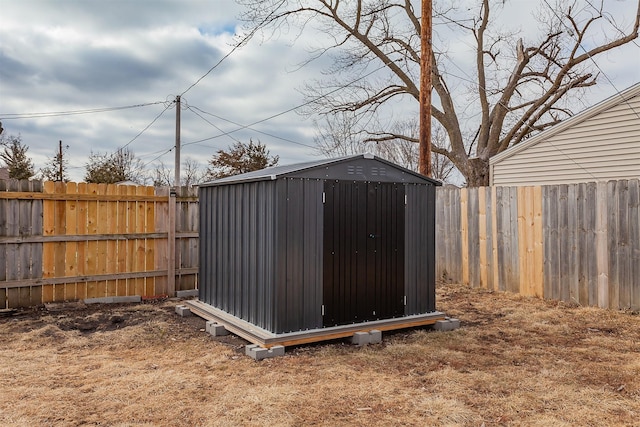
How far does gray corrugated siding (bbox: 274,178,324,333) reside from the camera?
15.6 ft

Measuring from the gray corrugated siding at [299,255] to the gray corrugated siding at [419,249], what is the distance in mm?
1255

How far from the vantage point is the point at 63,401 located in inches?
134

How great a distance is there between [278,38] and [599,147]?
10226mm

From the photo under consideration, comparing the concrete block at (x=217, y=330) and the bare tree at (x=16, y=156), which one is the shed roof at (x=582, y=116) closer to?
the concrete block at (x=217, y=330)

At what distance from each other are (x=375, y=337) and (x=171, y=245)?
14.0ft

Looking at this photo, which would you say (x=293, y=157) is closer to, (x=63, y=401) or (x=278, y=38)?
(x=278, y=38)

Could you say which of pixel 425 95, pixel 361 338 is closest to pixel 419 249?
pixel 361 338

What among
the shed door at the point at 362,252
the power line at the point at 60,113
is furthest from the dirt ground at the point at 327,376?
the power line at the point at 60,113

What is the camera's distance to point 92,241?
7.13 m

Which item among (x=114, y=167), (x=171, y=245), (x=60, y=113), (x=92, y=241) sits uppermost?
(x=60, y=113)

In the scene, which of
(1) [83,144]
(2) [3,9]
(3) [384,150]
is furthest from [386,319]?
(1) [83,144]

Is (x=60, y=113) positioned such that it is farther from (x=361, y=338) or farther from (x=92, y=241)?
(x=361, y=338)

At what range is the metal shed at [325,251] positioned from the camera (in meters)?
4.80

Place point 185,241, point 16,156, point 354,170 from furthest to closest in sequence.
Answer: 1. point 16,156
2. point 185,241
3. point 354,170
